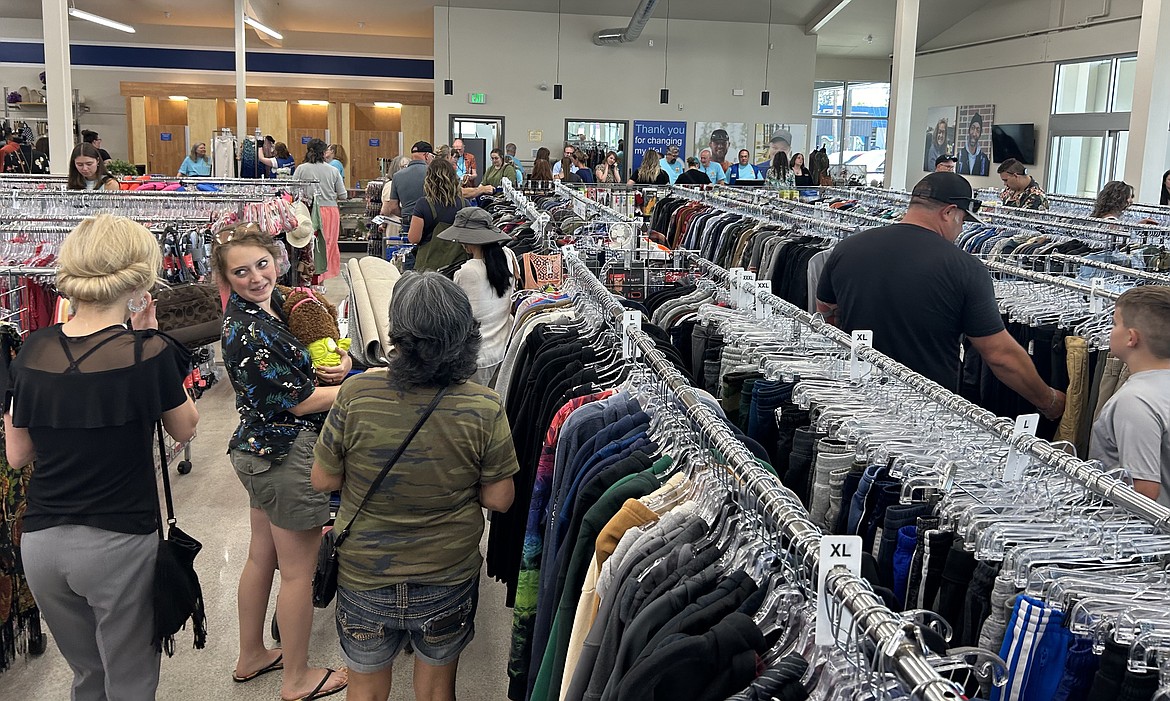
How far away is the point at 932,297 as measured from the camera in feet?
11.5

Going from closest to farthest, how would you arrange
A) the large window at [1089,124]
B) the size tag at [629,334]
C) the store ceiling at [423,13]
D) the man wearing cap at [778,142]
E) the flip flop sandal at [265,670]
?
the size tag at [629,334], the flip flop sandal at [265,670], the large window at [1089,124], the store ceiling at [423,13], the man wearing cap at [778,142]

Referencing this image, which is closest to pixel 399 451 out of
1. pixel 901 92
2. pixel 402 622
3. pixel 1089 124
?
pixel 402 622

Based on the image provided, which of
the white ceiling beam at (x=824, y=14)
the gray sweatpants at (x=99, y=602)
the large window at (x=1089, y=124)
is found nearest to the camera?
the gray sweatpants at (x=99, y=602)

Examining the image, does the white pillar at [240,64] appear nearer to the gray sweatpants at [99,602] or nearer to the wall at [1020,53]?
the wall at [1020,53]

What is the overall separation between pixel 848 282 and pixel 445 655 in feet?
6.86

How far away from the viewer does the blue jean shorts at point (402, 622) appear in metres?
2.58

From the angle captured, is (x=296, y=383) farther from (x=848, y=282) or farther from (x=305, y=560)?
(x=848, y=282)

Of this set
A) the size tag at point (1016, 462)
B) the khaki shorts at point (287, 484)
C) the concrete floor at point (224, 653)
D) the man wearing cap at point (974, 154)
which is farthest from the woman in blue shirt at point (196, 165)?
the size tag at point (1016, 462)

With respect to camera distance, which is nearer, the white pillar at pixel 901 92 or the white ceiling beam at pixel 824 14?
the white pillar at pixel 901 92

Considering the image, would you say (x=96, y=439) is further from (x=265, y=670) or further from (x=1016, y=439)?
(x=1016, y=439)

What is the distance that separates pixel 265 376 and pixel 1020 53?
17.7 m

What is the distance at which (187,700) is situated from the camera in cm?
343

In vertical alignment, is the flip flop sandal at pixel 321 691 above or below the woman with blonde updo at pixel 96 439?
below

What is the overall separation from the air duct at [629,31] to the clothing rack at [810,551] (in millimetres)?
14883
